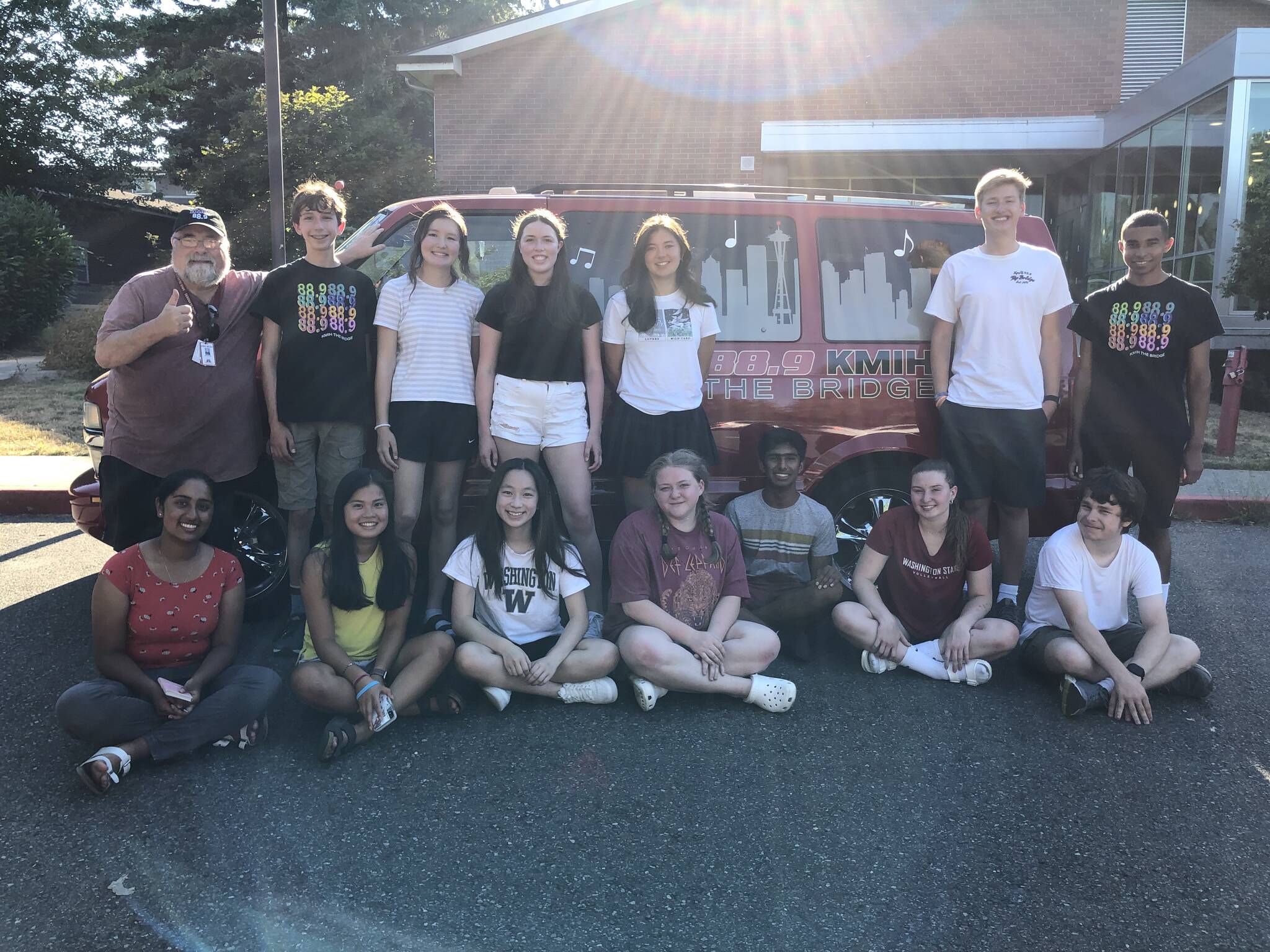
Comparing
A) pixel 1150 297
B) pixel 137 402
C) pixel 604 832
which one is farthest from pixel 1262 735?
pixel 137 402

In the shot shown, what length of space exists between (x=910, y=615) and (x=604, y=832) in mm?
1866

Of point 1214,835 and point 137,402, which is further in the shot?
point 137,402

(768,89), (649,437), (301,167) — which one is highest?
(768,89)

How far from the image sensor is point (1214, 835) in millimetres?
2848

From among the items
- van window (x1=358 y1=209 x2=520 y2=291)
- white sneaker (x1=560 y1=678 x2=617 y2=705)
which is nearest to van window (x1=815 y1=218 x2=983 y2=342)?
van window (x1=358 y1=209 x2=520 y2=291)

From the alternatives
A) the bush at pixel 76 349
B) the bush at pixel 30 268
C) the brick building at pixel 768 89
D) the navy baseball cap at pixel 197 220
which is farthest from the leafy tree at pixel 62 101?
the navy baseball cap at pixel 197 220

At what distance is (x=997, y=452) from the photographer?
4270mm

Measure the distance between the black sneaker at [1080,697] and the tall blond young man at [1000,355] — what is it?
0.68m

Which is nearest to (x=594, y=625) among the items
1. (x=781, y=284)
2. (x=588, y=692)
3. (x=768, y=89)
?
(x=588, y=692)

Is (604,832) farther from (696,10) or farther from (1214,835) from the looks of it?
(696,10)

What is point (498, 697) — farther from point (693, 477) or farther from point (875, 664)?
point (875, 664)

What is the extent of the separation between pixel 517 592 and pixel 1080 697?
2.12 m

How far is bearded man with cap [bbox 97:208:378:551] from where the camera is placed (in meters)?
4.00

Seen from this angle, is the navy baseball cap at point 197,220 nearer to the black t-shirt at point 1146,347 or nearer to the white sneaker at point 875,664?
the white sneaker at point 875,664
